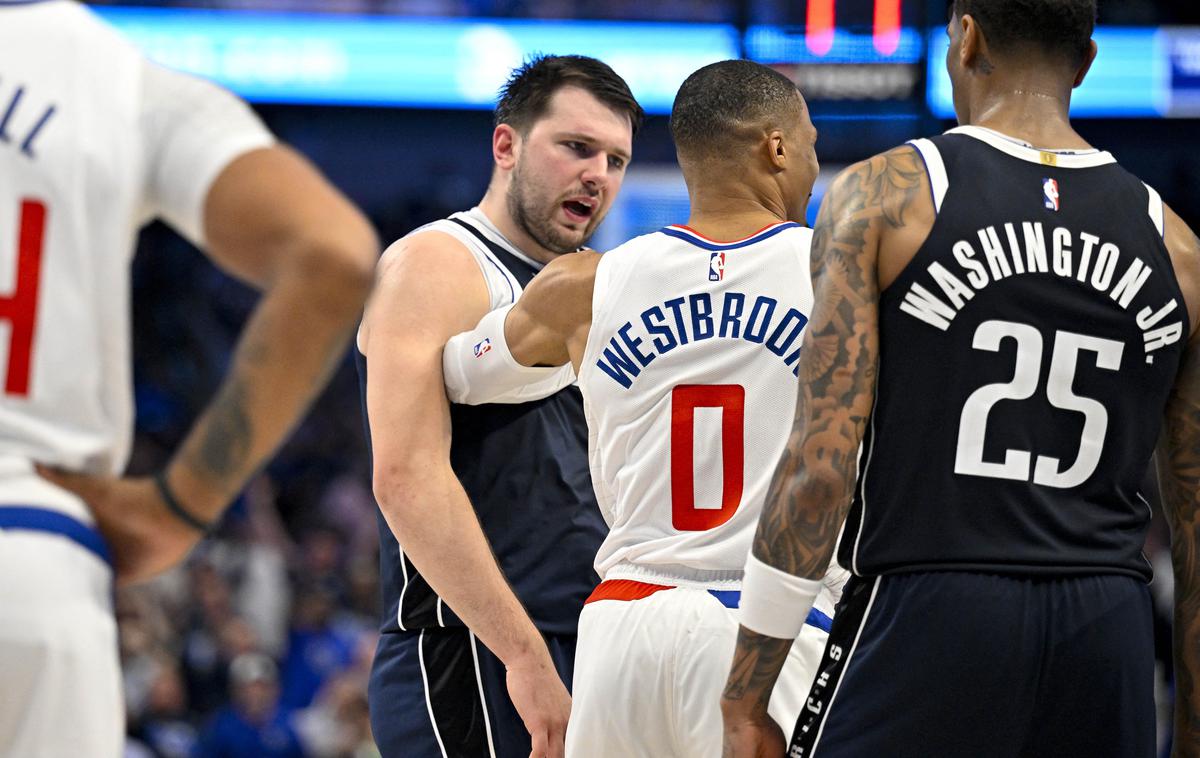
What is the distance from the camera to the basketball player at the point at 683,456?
327cm

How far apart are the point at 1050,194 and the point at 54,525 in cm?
186

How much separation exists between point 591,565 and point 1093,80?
35.3ft

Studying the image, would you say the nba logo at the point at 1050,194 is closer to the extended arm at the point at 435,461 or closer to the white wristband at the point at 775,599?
the white wristband at the point at 775,599

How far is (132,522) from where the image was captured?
2352 millimetres

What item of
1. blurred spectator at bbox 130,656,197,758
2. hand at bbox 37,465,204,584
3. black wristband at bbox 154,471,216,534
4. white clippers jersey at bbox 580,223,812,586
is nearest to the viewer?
hand at bbox 37,465,204,584

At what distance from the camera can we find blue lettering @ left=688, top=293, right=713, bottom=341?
334cm

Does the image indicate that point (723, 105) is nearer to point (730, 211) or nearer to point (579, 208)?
point (730, 211)

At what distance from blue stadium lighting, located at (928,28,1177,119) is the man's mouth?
10049mm

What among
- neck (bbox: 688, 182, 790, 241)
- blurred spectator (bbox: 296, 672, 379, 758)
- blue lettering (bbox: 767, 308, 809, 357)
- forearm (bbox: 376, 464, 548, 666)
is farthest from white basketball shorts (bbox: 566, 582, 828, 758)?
blurred spectator (bbox: 296, 672, 379, 758)

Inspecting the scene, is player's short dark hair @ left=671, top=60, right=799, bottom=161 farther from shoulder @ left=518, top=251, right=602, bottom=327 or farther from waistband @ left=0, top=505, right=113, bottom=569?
waistband @ left=0, top=505, right=113, bottom=569

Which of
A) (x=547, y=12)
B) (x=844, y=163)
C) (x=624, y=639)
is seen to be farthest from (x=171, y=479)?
(x=547, y=12)

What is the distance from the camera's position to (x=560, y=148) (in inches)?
173

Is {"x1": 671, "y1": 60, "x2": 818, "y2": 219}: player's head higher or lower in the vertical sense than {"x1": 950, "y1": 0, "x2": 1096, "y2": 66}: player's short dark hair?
lower

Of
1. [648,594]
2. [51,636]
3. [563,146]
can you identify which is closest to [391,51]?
[563,146]
